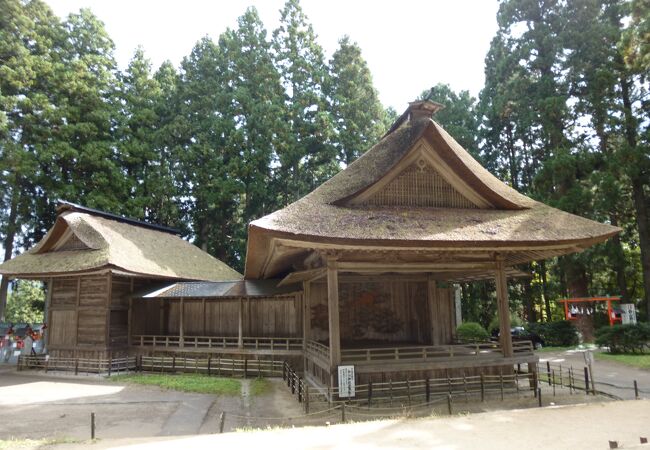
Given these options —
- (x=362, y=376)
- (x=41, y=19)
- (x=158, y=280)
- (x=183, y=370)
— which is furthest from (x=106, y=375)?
(x=41, y=19)

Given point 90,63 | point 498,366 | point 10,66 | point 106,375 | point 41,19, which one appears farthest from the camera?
point 90,63

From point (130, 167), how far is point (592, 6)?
31547mm

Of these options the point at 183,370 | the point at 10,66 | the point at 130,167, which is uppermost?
the point at 10,66

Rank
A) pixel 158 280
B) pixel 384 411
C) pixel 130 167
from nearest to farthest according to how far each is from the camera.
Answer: pixel 384 411 → pixel 158 280 → pixel 130 167

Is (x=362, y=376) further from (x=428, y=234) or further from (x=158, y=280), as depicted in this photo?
Result: (x=158, y=280)

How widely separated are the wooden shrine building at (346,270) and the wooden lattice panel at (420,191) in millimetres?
33

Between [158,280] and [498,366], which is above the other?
[158,280]

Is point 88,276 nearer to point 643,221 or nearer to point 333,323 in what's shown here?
point 333,323

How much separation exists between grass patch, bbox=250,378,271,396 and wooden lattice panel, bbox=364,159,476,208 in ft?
23.0

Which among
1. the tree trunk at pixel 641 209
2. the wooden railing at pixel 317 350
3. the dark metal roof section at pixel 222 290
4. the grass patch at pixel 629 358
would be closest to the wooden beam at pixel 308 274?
the dark metal roof section at pixel 222 290

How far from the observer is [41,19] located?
89.3ft

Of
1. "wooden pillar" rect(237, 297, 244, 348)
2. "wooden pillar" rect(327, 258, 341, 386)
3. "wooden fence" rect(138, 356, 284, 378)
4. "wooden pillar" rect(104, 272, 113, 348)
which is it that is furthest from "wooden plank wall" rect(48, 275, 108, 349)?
"wooden pillar" rect(327, 258, 341, 386)

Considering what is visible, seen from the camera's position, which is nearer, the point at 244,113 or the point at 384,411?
the point at 384,411

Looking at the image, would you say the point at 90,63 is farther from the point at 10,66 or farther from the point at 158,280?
the point at 158,280
